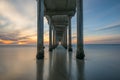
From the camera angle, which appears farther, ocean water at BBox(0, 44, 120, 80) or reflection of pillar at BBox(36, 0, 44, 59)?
reflection of pillar at BBox(36, 0, 44, 59)

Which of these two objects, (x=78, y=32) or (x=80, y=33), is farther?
(x=78, y=32)

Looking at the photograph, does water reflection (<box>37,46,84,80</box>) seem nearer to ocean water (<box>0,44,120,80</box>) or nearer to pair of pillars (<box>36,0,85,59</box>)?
ocean water (<box>0,44,120,80</box>)

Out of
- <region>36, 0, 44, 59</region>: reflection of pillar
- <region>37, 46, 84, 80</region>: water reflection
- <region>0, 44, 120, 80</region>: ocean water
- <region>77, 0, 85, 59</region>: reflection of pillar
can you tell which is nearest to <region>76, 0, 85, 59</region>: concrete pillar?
<region>77, 0, 85, 59</region>: reflection of pillar

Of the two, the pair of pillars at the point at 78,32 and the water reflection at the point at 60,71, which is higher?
the pair of pillars at the point at 78,32

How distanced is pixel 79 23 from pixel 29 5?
30.6 feet

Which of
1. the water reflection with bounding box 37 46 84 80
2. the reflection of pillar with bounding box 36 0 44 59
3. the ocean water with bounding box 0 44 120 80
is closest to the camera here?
the water reflection with bounding box 37 46 84 80

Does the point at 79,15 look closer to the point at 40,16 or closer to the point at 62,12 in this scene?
the point at 40,16

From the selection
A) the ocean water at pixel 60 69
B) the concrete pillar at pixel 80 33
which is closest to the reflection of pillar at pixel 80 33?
the concrete pillar at pixel 80 33

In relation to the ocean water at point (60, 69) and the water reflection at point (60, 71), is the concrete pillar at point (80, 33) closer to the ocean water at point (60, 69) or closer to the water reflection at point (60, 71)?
the ocean water at point (60, 69)

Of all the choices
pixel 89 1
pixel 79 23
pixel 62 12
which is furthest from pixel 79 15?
pixel 62 12

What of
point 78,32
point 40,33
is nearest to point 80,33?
point 78,32

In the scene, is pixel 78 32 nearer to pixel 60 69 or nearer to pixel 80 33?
pixel 80 33

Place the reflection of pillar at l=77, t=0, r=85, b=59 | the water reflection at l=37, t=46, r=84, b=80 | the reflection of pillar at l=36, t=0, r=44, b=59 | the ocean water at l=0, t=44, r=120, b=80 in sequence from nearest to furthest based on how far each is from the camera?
the water reflection at l=37, t=46, r=84, b=80, the ocean water at l=0, t=44, r=120, b=80, the reflection of pillar at l=77, t=0, r=85, b=59, the reflection of pillar at l=36, t=0, r=44, b=59

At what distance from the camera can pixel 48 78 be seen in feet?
16.3
